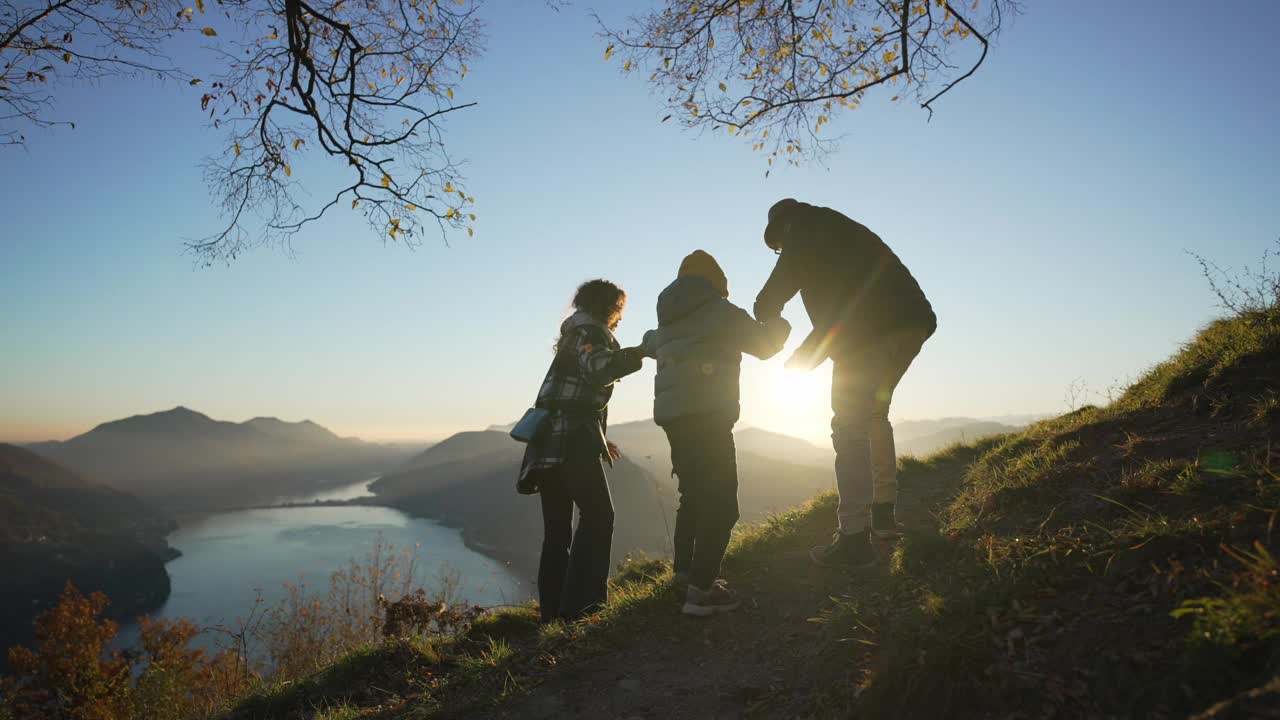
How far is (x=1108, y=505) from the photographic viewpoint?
3.30 m

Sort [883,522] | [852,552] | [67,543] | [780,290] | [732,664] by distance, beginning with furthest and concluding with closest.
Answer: [67,543], [883,522], [780,290], [852,552], [732,664]

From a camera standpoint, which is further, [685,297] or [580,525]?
[580,525]

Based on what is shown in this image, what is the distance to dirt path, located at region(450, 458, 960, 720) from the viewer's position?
2873 mm

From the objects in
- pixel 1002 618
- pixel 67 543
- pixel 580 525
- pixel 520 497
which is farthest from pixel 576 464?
pixel 67 543

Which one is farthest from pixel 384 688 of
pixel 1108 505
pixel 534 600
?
pixel 1108 505

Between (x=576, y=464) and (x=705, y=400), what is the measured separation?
1278 millimetres

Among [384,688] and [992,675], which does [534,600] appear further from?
[992,675]

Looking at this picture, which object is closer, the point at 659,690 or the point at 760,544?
the point at 659,690

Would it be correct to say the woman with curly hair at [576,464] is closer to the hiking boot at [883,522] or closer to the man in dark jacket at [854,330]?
the man in dark jacket at [854,330]

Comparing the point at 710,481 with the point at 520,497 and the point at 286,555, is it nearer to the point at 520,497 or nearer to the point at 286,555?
the point at 286,555

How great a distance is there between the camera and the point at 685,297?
3.91 meters

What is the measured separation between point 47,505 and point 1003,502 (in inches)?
8137

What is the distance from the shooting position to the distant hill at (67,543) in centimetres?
9491

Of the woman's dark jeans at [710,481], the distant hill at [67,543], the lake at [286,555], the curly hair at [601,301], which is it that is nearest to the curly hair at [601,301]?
the curly hair at [601,301]
